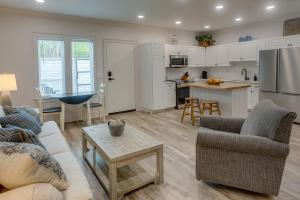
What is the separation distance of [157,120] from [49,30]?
10.7 feet

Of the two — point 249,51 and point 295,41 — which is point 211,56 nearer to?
point 249,51

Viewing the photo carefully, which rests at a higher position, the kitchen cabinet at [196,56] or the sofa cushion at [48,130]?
the kitchen cabinet at [196,56]

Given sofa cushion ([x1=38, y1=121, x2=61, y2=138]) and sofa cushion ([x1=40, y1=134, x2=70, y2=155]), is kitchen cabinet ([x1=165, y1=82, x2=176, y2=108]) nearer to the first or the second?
sofa cushion ([x1=38, y1=121, x2=61, y2=138])

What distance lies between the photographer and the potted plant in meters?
7.21

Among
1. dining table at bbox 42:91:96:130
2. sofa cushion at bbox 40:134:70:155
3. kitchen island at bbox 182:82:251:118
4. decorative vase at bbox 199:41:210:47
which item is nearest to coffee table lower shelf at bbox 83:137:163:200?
sofa cushion at bbox 40:134:70:155

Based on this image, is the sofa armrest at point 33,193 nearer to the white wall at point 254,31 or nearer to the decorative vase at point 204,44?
the white wall at point 254,31

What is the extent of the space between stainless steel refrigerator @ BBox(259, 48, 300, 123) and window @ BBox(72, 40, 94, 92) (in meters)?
4.26

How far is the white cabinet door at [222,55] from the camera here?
6.70 meters

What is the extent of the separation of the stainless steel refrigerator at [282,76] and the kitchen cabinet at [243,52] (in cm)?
88

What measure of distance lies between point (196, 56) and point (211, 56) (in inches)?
20.5

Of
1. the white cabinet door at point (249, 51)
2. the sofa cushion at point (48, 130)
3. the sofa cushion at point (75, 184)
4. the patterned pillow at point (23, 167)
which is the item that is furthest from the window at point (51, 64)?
the white cabinet door at point (249, 51)

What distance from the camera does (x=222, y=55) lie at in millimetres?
6816

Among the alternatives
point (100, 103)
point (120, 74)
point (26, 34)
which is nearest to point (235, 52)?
point (120, 74)

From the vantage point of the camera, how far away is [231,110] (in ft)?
14.7
